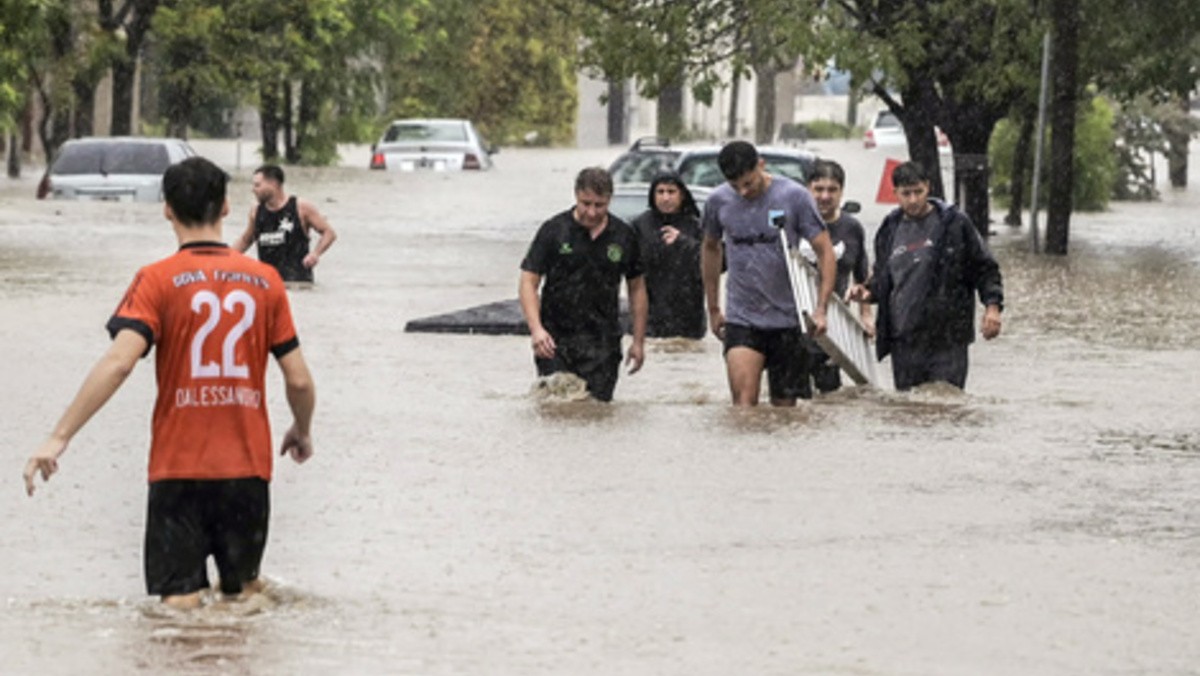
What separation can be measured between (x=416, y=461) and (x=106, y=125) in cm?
6231

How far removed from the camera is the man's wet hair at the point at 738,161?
47.5 feet

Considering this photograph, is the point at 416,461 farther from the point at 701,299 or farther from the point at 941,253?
the point at 701,299

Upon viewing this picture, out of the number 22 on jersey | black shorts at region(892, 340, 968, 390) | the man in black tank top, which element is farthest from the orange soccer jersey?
the man in black tank top

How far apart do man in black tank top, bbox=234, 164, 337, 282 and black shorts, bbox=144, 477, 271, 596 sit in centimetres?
1437

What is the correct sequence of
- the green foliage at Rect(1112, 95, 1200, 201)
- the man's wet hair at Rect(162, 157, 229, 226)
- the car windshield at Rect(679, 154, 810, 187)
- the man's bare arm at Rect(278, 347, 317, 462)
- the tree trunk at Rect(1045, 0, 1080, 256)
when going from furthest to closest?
the green foliage at Rect(1112, 95, 1200, 201) < the tree trunk at Rect(1045, 0, 1080, 256) < the car windshield at Rect(679, 154, 810, 187) < the man's bare arm at Rect(278, 347, 317, 462) < the man's wet hair at Rect(162, 157, 229, 226)

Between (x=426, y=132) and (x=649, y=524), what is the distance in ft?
153

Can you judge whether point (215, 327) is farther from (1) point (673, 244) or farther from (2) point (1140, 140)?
(2) point (1140, 140)

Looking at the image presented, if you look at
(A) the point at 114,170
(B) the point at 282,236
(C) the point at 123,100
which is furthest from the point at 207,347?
(C) the point at 123,100

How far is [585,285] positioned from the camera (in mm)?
14977

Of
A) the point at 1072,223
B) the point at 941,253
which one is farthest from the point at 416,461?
the point at 1072,223

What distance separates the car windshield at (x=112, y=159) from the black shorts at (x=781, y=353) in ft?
86.2

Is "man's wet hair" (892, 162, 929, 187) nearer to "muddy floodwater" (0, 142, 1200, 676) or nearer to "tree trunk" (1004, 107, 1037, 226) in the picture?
"muddy floodwater" (0, 142, 1200, 676)

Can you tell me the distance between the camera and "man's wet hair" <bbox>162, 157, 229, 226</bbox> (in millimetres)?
8641

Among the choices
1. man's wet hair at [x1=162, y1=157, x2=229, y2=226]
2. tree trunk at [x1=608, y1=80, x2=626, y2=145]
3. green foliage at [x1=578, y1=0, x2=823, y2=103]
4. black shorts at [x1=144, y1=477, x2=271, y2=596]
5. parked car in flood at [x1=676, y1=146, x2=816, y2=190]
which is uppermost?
green foliage at [x1=578, y1=0, x2=823, y2=103]
